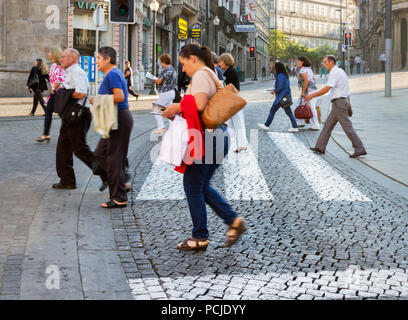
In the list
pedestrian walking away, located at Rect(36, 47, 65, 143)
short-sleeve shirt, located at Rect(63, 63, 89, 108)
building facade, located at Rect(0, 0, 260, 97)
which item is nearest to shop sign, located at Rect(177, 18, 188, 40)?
building facade, located at Rect(0, 0, 260, 97)

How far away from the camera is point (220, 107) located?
4887mm

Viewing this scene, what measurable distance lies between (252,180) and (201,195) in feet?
11.2

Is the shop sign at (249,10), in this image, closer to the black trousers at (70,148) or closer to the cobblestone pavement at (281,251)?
the cobblestone pavement at (281,251)

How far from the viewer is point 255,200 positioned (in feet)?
23.8

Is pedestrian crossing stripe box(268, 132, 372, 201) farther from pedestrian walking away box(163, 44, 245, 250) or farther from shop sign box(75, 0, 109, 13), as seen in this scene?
shop sign box(75, 0, 109, 13)

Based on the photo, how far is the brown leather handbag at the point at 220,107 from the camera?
4887 mm

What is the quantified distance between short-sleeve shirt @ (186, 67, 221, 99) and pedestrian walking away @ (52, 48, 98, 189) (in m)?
2.88

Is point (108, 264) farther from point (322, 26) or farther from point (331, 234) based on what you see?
point (322, 26)

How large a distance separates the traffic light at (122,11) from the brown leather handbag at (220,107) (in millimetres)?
7772

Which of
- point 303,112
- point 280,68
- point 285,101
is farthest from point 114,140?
point 303,112

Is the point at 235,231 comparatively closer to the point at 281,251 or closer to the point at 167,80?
the point at 281,251

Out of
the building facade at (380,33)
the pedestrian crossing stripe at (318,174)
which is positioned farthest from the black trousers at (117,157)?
the building facade at (380,33)

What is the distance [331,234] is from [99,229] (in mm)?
1987
